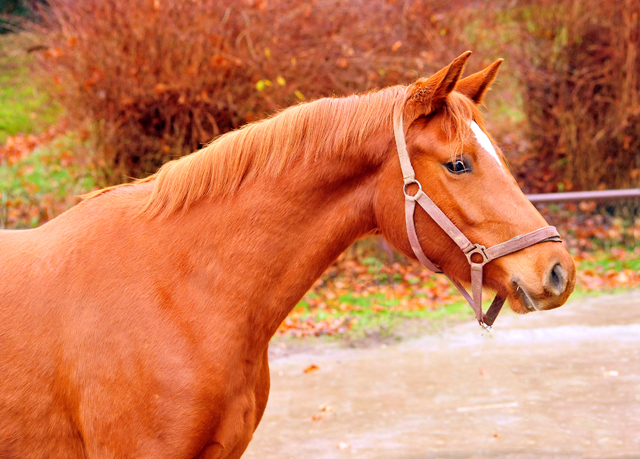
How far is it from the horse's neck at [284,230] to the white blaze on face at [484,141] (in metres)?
0.38

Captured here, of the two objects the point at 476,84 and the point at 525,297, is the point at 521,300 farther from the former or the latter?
the point at 476,84

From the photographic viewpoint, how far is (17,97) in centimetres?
1334

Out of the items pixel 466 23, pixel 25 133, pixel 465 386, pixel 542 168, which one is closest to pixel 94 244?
pixel 465 386

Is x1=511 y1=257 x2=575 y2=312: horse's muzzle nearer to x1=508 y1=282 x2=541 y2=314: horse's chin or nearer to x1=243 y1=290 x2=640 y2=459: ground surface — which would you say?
x1=508 y1=282 x2=541 y2=314: horse's chin

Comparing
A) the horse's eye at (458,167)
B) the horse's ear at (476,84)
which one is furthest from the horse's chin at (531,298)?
the horse's ear at (476,84)

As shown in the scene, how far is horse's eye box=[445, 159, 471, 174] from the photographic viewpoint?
213 centimetres

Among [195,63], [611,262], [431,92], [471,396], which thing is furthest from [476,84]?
[611,262]

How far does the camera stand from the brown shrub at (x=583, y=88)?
29.9ft

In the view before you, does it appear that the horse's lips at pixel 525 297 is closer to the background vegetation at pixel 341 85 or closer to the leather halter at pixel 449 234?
the leather halter at pixel 449 234

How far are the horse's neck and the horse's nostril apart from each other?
66 centimetres

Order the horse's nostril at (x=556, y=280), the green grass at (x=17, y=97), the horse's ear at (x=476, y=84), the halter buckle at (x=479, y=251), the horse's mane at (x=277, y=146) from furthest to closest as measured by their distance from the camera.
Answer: the green grass at (x=17, y=97)
the horse's ear at (x=476, y=84)
the horse's mane at (x=277, y=146)
the halter buckle at (x=479, y=251)
the horse's nostril at (x=556, y=280)

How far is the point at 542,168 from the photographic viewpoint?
1024cm

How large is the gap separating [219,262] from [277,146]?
477 mm

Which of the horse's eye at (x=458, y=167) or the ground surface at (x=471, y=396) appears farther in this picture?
the ground surface at (x=471, y=396)
